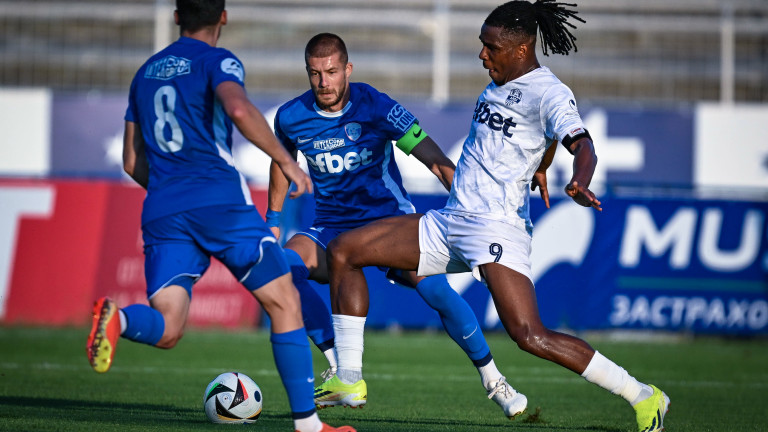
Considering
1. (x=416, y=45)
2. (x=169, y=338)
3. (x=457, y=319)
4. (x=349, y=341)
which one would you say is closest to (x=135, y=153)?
(x=169, y=338)

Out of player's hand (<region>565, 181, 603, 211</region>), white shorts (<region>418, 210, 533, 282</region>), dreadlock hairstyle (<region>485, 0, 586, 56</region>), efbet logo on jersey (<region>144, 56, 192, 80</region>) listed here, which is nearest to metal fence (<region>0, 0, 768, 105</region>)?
dreadlock hairstyle (<region>485, 0, 586, 56</region>)

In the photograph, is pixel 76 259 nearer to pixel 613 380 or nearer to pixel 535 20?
pixel 535 20

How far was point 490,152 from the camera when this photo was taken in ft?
19.4

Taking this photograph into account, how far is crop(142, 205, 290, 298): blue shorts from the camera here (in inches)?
192

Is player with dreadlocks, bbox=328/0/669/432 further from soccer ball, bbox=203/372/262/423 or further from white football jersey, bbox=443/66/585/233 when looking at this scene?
soccer ball, bbox=203/372/262/423

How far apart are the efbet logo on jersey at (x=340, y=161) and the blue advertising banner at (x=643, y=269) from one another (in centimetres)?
683

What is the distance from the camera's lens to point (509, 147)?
230 inches

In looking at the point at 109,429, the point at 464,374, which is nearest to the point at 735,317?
the point at 464,374

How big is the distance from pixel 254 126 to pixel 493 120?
174cm

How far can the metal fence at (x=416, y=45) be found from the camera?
17812mm

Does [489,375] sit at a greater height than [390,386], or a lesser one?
greater

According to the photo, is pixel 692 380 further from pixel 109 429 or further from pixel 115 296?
pixel 115 296

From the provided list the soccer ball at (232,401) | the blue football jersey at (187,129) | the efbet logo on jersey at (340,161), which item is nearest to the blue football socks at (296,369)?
the blue football jersey at (187,129)

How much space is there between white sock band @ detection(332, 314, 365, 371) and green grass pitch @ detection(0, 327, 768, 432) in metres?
0.41
